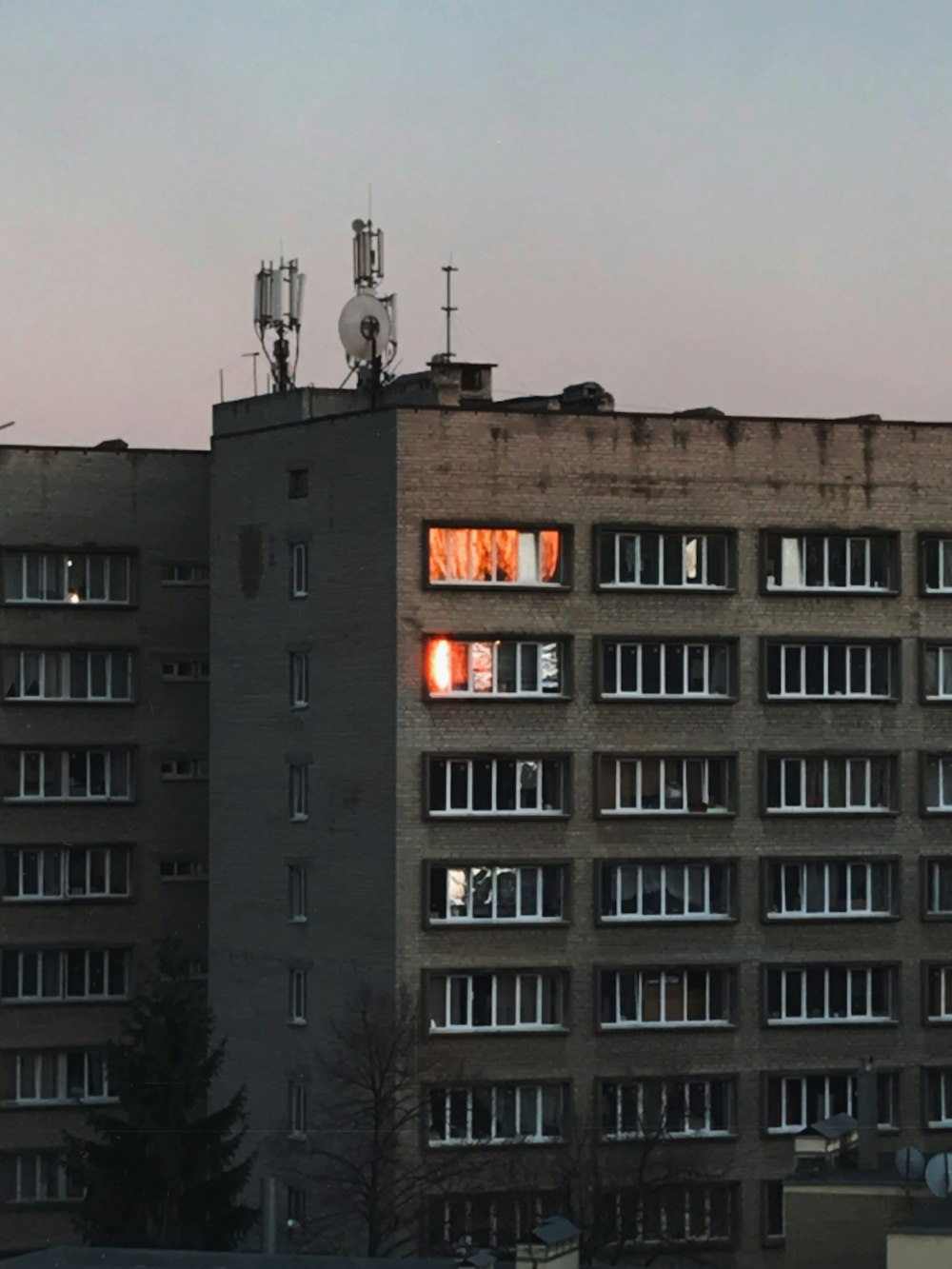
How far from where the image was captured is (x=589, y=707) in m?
92.7

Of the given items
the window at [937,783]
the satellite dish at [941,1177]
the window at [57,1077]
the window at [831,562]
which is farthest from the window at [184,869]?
the satellite dish at [941,1177]

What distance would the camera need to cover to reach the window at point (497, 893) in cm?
9131

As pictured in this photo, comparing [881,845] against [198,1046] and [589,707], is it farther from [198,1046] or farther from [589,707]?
[198,1046]

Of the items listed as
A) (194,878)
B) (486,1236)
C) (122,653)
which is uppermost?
(122,653)

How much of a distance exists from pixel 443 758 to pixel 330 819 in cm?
349

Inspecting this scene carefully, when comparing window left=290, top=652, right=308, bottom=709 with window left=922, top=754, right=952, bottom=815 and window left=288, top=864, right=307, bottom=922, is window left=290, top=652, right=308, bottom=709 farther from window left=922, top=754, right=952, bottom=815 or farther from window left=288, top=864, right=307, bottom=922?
A: window left=922, top=754, right=952, bottom=815

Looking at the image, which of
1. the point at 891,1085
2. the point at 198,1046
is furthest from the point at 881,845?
the point at 198,1046

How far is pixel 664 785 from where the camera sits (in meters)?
93.9

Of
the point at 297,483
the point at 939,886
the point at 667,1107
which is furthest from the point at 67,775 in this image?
the point at 939,886

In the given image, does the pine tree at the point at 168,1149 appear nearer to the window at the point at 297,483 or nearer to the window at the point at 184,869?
the window at the point at 184,869

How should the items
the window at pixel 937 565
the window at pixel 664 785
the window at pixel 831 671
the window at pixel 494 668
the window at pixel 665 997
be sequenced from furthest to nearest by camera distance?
the window at pixel 937 565 → the window at pixel 831 671 → the window at pixel 664 785 → the window at pixel 665 997 → the window at pixel 494 668

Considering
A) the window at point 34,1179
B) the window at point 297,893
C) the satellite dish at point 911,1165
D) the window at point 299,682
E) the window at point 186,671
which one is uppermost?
the window at point 186,671

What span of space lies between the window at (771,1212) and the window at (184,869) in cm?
2010

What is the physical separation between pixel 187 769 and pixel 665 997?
59.0 feet
